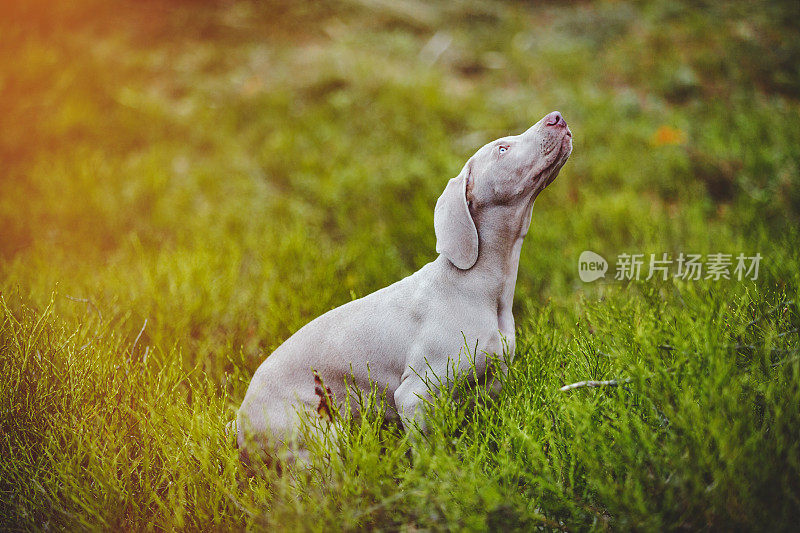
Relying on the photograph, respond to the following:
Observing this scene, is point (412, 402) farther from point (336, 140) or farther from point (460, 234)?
point (336, 140)

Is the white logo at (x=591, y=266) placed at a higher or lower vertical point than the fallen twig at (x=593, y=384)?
lower

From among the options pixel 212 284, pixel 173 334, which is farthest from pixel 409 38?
pixel 173 334

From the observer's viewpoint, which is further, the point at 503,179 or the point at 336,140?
the point at 336,140

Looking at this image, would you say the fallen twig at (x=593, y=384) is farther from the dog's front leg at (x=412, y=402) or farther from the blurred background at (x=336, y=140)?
the blurred background at (x=336, y=140)

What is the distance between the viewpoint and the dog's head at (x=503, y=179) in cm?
212

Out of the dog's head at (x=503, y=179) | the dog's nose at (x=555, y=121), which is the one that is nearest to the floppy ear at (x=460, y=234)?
the dog's head at (x=503, y=179)

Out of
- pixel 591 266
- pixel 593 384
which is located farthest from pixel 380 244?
pixel 593 384

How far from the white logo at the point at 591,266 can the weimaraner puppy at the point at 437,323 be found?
5.65 feet

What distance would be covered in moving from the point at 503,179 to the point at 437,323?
2.12 feet

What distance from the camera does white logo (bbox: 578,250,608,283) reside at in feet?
12.4

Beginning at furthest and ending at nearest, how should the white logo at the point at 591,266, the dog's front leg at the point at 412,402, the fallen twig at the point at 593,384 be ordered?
the white logo at the point at 591,266
the dog's front leg at the point at 412,402
the fallen twig at the point at 593,384

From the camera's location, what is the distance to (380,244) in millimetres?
4066

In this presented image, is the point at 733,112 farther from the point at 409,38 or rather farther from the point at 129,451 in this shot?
the point at 129,451

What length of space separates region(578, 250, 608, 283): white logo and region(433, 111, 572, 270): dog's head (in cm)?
178
